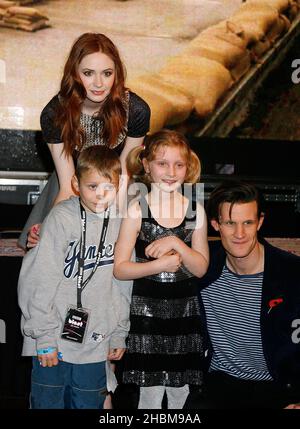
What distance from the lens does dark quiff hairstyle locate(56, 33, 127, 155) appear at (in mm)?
2398

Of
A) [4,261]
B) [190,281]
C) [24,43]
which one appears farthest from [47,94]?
[190,281]

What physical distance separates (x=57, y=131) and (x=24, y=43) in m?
1.53

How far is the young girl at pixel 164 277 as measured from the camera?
216 cm

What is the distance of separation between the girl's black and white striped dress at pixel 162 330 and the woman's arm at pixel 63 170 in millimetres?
358

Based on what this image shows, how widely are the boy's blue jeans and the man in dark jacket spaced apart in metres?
0.30

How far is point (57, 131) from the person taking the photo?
2439 millimetres

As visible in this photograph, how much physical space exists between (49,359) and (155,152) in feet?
2.39

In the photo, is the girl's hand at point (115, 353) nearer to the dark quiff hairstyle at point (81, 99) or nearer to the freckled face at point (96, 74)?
the dark quiff hairstyle at point (81, 99)

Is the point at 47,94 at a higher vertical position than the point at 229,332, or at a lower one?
higher

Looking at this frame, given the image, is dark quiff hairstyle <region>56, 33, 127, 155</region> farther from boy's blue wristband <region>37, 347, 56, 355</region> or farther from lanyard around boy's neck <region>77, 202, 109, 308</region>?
boy's blue wristband <region>37, 347, 56, 355</region>

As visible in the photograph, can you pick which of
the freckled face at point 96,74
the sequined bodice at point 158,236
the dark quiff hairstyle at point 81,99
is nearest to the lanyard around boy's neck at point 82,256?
the sequined bodice at point 158,236

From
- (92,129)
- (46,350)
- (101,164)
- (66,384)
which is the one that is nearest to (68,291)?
(46,350)

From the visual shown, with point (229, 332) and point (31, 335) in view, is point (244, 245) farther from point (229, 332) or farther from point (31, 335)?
point (31, 335)

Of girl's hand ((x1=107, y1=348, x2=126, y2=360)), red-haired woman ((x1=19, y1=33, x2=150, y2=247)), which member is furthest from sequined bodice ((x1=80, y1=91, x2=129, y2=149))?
girl's hand ((x1=107, y1=348, x2=126, y2=360))
